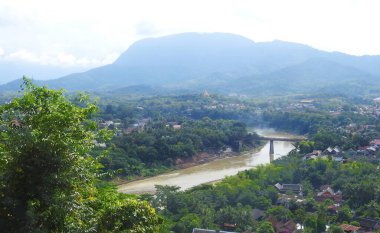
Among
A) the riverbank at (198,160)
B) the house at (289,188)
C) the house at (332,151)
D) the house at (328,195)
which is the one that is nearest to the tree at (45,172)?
the house at (328,195)

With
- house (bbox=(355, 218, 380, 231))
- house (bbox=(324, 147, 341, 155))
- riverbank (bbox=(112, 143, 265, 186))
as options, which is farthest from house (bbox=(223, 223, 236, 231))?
house (bbox=(324, 147, 341, 155))

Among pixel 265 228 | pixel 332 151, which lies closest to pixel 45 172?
pixel 265 228

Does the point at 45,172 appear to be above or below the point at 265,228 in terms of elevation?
above

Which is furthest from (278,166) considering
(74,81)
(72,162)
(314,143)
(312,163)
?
(74,81)

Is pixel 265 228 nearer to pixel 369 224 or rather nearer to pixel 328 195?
pixel 369 224

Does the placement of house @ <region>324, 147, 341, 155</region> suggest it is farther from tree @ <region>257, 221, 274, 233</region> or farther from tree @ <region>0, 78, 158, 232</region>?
tree @ <region>0, 78, 158, 232</region>
